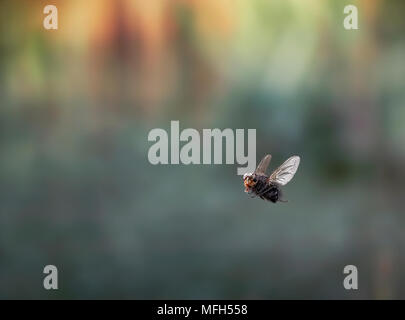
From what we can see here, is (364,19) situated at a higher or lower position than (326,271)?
higher

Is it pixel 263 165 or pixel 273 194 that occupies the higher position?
pixel 263 165

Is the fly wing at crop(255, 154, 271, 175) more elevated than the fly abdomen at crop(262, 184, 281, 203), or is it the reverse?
the fly wing at crop(255, 154, 271, 175)

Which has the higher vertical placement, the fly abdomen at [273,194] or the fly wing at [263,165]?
the fly wing at [263,165]

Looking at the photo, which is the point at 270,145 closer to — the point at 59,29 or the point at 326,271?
the point at 326,271

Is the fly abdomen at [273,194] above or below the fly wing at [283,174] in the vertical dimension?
below

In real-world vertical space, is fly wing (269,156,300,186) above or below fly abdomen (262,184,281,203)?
above

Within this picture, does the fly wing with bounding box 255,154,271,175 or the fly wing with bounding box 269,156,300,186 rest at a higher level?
the fly wing with bounding box 255,154,271,175

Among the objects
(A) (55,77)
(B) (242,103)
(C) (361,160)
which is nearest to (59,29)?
(A) (55,77)
